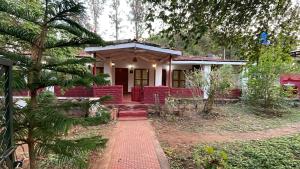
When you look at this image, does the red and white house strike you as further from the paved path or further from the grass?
the paved path

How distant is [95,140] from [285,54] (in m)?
4.98

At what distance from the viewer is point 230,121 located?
11.4 m

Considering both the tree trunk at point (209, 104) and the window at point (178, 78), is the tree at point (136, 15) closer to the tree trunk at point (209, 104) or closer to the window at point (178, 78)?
the window at point (178, 78)

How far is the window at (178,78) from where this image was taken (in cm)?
1903

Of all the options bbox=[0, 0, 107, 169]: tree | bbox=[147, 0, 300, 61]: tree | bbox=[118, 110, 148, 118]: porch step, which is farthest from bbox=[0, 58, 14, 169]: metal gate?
bbox=[118, 110, 148, 118]: porch step

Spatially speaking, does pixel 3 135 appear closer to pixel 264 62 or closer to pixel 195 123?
pixel 195 123

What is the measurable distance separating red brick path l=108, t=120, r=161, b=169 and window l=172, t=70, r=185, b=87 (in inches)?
354

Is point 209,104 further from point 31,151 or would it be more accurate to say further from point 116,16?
point 116,16

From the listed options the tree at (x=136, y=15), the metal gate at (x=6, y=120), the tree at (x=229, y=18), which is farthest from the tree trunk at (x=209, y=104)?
the tree at (x=136, y=15)

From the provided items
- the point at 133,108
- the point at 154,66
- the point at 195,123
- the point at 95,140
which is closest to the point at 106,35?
the point at 154,66

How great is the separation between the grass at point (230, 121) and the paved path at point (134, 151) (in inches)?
67.0

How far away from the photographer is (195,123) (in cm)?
1088

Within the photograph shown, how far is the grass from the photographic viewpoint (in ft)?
33.4

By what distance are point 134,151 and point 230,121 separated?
6.09 meters
